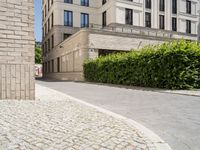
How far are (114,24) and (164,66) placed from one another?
19.7 meters

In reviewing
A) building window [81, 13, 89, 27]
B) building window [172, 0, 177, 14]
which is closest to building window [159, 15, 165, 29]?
building window [172, 0, 177, 14]

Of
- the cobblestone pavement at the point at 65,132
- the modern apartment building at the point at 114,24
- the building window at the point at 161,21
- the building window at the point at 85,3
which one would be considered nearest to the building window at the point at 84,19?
the modern apartment building at the point at 114,24

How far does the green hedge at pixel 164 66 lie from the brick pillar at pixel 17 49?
26.6ft

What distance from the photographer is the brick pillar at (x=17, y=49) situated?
7.97 m

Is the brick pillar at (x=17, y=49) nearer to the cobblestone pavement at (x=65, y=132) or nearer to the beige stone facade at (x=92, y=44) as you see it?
the cobblestone pavement at (x=65, y=132)

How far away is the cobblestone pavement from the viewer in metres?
3.79

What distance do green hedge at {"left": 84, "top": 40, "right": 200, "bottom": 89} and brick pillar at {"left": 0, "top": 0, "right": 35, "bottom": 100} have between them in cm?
812

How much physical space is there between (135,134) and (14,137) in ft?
6.84

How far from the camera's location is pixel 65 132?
14.7 feet

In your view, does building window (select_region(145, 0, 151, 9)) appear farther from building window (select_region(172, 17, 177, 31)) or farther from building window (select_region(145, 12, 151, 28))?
building window (select_region(172, 17, 177, 31))

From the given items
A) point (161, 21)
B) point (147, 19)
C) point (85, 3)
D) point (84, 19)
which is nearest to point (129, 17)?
point (147, 19)

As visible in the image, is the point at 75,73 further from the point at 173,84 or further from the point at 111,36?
the point at 173,84

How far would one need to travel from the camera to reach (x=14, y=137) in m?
4.05

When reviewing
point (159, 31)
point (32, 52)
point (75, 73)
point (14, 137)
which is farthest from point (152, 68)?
point (159, 31)
